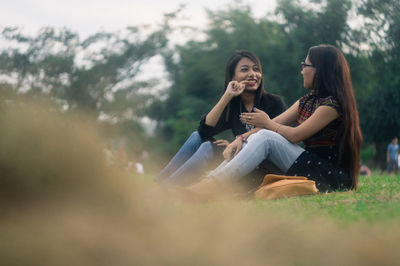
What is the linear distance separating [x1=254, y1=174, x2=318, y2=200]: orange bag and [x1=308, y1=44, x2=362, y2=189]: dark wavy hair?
17.1 inches

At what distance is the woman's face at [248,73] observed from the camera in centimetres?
564

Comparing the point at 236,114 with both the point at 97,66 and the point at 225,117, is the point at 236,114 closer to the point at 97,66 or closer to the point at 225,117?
the point at 225,117

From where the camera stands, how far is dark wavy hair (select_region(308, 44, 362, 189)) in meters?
4.48

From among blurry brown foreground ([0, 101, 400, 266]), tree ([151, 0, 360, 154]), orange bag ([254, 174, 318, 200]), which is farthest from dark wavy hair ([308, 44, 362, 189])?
tree ([151, 0, 360, 154])

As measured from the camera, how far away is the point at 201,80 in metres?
41.1

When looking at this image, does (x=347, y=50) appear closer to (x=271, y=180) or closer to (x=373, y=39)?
(x=373, y=39)

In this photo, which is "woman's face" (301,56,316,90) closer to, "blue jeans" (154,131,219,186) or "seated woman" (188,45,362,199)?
"seated woman" (188,45,362,199)

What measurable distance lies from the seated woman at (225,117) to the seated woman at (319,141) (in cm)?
69

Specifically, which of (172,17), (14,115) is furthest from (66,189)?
(172,17)

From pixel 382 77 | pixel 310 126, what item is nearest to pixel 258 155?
pixel 310 126

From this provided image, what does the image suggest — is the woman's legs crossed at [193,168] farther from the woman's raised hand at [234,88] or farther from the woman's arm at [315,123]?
the woman's arm at [315,123]

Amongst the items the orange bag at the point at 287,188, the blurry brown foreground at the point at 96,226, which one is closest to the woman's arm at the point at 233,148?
the orange bag at the point at 287,188

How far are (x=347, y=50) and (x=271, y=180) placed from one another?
1010 inches

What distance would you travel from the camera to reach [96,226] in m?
2.45
